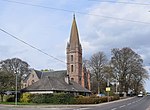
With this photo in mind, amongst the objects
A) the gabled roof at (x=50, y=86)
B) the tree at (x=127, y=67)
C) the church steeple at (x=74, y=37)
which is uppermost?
the church steeple at (x=74, y=37)

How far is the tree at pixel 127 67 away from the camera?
86.5m

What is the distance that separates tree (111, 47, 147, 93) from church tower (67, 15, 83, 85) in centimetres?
1127

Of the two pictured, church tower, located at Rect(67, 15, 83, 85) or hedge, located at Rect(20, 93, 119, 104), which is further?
church tower, located at Rect(67, 15, 83, 85)

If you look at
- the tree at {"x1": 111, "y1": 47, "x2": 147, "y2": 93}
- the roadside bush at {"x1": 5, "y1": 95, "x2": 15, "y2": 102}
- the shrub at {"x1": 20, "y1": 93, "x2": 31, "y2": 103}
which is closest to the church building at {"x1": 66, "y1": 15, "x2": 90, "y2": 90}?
the tree at {"x1": 111, "y1": 47, "x2": 147, "y2": 93}

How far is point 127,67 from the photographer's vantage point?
86938 mm

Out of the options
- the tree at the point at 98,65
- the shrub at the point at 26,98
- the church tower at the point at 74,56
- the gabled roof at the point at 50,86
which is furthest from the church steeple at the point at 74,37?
the shrub at the point at 26,98

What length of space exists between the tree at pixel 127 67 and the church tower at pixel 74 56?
37.0ft

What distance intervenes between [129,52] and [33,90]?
3581 cm

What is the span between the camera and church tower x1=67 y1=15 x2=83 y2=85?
302 ft

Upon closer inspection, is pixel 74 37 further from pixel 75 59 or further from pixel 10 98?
pixel 10 98

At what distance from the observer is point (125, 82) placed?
88312 mm

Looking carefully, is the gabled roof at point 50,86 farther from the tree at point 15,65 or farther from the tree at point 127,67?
the tree at point 15,65

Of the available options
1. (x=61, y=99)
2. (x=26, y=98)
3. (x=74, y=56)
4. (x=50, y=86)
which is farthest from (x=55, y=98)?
(x=74, y=56)

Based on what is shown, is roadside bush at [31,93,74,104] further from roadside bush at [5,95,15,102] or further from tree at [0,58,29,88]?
tree at [0,58,29,88]
